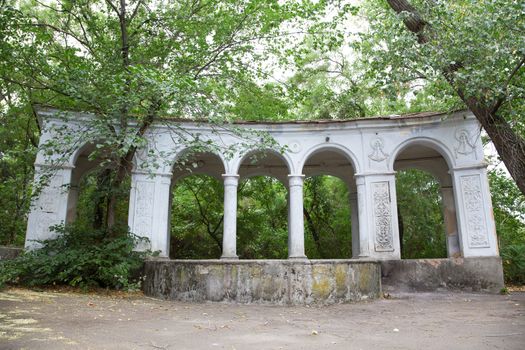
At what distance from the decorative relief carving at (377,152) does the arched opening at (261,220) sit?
5.75 meters

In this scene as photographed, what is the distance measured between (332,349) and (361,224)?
7.02 meters

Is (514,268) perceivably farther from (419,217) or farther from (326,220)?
(326,220)

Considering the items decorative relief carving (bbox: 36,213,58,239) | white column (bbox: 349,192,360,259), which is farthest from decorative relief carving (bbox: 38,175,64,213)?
white column (bbox: 349,192,360,259)

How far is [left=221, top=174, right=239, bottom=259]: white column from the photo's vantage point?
10.7m

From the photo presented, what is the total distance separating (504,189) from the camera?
559 inches

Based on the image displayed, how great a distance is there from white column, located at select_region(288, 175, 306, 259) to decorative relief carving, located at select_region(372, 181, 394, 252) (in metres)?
1.99

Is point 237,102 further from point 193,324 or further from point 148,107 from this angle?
point 193,324

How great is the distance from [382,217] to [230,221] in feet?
13.5

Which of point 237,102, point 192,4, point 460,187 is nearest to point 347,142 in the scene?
point 460,187

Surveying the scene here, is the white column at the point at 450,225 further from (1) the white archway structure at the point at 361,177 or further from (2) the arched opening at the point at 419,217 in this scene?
(2) the arched opening at the point at 419,217

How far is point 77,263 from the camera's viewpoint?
27.8ft

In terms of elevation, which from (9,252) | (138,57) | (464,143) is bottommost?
(9,252)

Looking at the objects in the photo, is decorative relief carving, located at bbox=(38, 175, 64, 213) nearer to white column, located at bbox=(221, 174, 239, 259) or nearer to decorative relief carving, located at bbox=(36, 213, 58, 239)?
decorative relief carving, located at bbox=(36, 213, 58, 239)

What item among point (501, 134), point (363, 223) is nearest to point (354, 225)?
point (363, 223)
